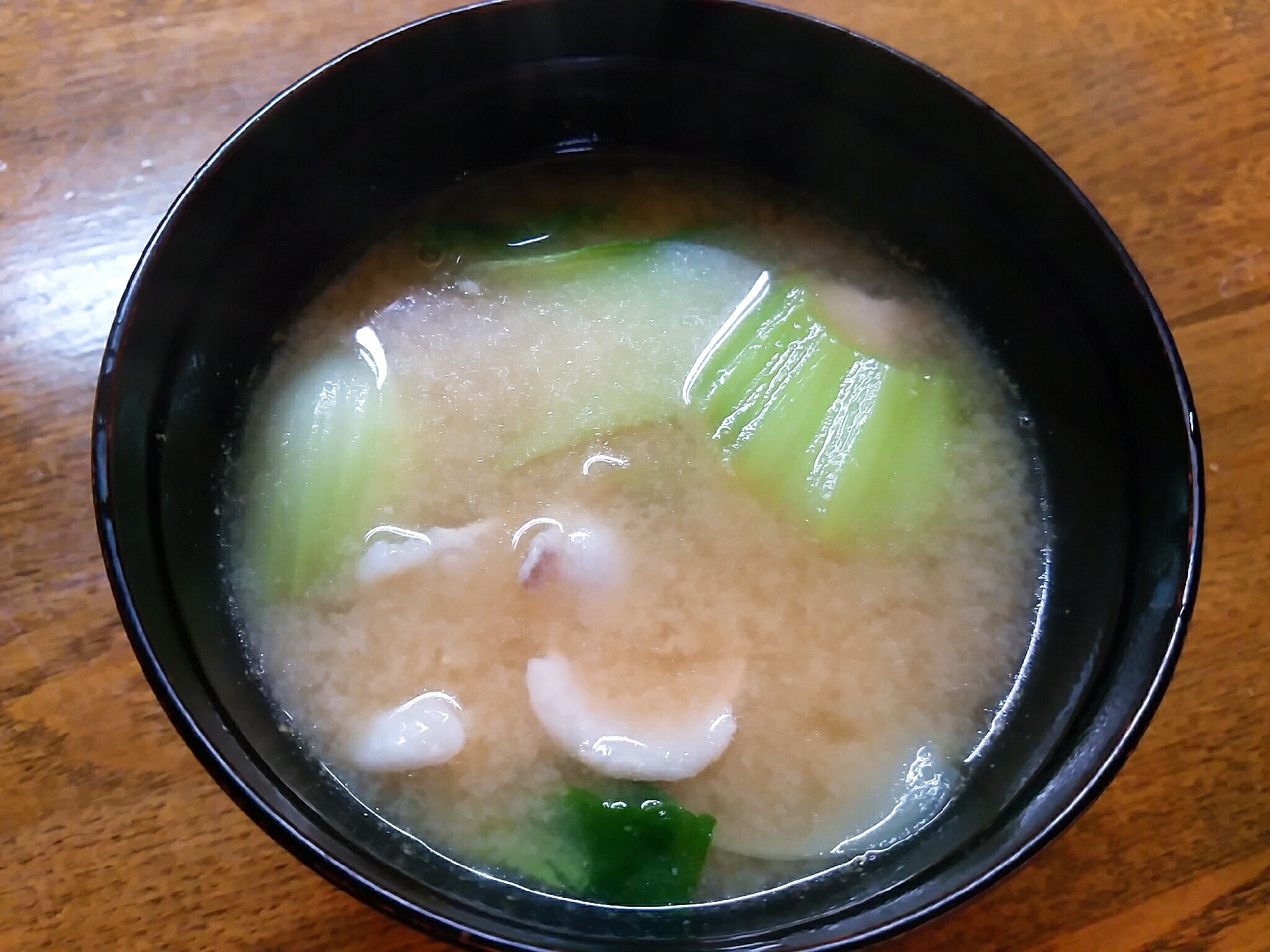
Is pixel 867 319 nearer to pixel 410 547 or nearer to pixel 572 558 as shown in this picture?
pixel 572 558

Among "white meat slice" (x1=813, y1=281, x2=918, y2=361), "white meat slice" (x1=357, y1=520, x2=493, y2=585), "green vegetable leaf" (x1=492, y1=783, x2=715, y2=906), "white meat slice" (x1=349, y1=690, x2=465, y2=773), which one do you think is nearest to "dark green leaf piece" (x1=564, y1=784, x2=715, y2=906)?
"green vegetable leaf" (x1=492, y1=783, x2=715, y2=906)

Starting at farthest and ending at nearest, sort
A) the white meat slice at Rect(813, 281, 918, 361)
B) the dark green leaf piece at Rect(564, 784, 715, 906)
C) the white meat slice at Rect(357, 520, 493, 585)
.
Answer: the white meat slice at Rect(813, 281, 918, 361) < the white meat slice at Rect(357, 520, 493, 585) < the dark green leaf piece at Rect(564, 784, 715, 906)

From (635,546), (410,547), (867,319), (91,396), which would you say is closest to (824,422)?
(867,319)

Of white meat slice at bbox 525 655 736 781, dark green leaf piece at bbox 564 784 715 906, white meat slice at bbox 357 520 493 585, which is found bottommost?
dark green leaf piece at bbox 564 784 715 906

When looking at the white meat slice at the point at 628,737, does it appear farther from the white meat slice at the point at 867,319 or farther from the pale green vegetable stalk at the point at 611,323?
the white meat slice at the point at 867,319

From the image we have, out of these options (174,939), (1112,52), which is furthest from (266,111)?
(1112,52)

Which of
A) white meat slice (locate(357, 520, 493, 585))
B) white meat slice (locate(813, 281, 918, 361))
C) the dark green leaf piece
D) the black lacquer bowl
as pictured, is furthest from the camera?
white meat slice (locate(813, 281, 918, 361))

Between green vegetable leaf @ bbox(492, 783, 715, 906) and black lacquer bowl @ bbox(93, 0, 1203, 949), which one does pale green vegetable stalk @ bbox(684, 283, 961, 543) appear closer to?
black lacquer bowl @ bbox(93, 0, 1203, 949)

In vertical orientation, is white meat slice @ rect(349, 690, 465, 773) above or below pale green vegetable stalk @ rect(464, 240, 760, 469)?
below
